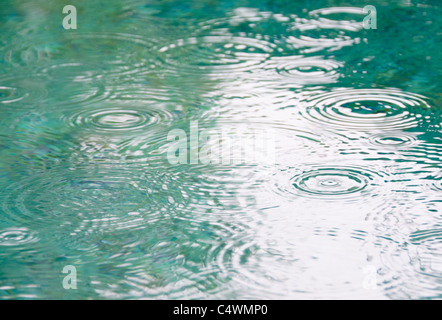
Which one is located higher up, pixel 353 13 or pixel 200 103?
pixel 353 13

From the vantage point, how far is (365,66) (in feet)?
7.32

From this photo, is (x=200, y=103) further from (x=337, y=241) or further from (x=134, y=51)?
(x=337, y=241)

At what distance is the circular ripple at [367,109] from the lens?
1890 mm

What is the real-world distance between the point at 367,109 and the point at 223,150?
18.5 inches

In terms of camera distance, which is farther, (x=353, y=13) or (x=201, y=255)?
(x=353, y=13)

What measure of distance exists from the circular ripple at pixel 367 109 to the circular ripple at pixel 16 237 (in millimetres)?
865

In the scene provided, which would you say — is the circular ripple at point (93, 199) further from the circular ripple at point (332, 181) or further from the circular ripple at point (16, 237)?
the circular ripple at point (332, 181)

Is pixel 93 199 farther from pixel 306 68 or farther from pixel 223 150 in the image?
pixel 306 68

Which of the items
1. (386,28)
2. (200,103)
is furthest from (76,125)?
(386,28)

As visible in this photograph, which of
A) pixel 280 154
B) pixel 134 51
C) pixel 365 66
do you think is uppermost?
pixel 134 51

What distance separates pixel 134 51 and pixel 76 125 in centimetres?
55

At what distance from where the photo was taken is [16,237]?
1.44 m

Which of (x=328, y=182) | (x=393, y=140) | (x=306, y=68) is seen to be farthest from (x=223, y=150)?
(x=306, y=68)

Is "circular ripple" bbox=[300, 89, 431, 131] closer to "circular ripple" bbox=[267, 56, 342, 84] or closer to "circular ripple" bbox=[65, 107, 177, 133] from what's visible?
"circular ripple" bbox=[267, 56, 342, 84]
